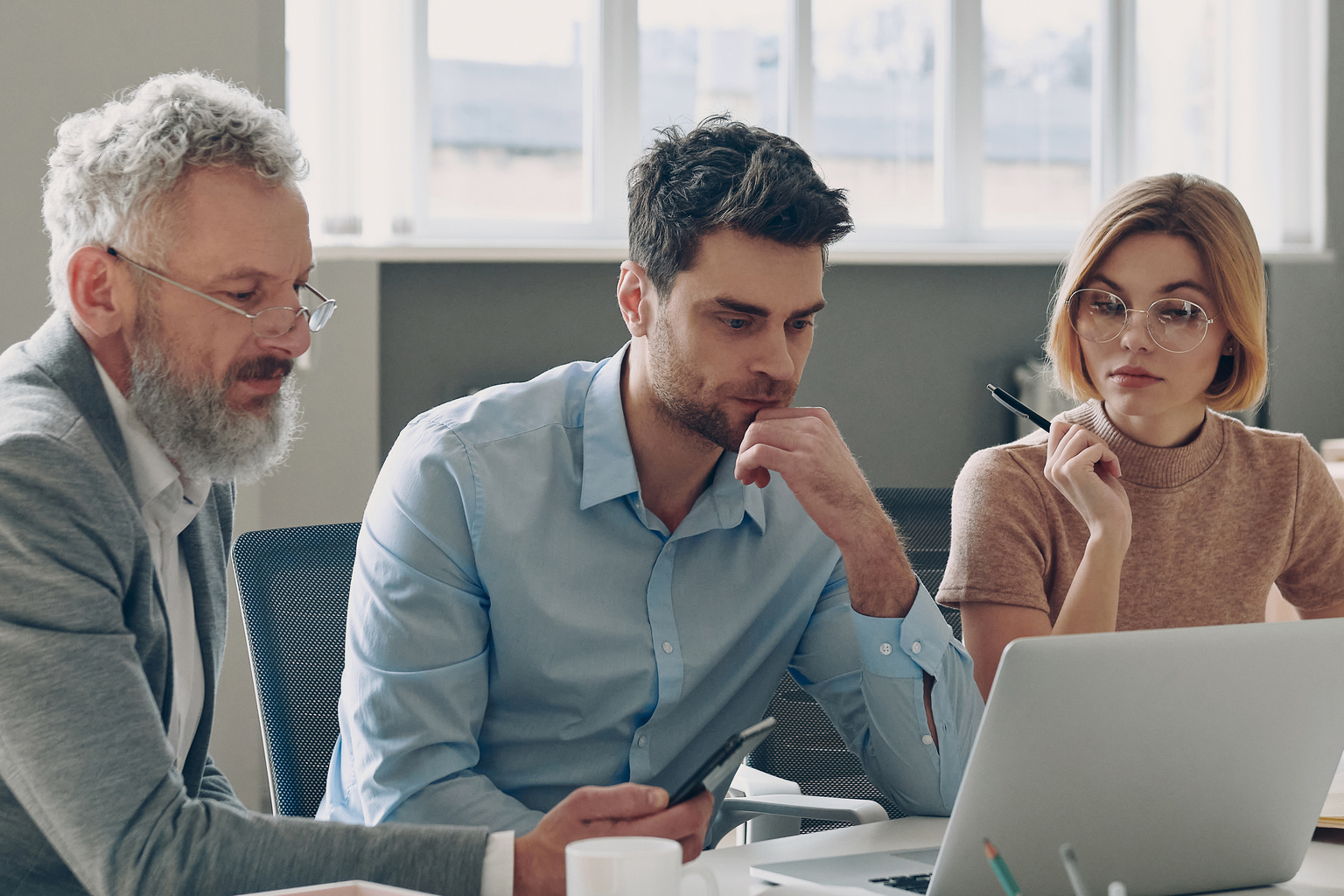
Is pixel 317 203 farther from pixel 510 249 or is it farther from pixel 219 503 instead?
pixel 219 503

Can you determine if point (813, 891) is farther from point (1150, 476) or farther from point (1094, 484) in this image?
point (1150, 476)

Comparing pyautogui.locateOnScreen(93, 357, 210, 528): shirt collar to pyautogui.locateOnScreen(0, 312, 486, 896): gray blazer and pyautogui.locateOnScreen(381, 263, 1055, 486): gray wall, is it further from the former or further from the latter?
pyautogui.locateOnScreen(381, 263, 1055, 486): gray wall

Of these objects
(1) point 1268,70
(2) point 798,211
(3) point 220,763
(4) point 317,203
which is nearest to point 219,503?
(2) point 798,211

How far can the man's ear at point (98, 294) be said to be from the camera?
1159 millimetres

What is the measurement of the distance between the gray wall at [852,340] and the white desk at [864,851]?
240cm

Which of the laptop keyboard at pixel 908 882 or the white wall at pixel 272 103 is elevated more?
the white wall at pixel 272 103

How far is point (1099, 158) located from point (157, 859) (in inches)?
150

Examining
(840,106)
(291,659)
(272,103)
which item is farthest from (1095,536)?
(840,106)

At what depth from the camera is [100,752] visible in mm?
914

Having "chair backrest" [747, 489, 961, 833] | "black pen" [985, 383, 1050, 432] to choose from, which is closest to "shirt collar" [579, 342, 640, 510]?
"chair backrest" [747, 489, 961, 833]

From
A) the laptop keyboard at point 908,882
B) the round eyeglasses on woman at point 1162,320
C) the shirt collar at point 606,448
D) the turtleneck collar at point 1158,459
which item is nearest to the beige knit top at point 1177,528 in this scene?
the turtleneck collar at point 1158,459

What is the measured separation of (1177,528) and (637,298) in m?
0.78

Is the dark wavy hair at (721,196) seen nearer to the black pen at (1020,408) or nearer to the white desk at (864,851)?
the black pen at (1020,408)

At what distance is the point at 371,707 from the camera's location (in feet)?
4.05
